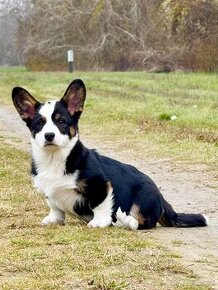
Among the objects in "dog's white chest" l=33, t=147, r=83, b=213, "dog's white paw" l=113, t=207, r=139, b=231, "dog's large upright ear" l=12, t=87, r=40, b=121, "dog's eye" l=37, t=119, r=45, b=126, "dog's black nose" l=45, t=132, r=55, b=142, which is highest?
"dog's large upright ear" l=12, t=87, r=40, b=121

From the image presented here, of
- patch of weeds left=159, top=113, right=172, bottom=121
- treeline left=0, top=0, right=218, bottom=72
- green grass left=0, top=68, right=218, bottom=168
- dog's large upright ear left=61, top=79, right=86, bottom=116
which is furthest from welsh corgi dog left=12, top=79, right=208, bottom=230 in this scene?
treeline left=0, top=0, right=218, bottom=72

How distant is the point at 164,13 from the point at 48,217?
32916mm

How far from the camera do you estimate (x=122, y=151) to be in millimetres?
12391

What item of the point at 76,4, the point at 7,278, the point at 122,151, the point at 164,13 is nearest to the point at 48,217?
the point at 7,278

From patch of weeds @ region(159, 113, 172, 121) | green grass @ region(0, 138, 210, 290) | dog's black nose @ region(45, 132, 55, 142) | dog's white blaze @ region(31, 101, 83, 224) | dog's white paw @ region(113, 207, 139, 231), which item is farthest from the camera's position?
patch of weeds @ region(159, 113, 172, 121)

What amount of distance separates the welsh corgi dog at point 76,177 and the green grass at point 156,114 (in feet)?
13.0

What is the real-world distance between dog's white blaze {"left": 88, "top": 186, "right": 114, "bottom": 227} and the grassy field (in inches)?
3.5

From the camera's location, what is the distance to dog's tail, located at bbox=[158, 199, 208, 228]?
6.54m

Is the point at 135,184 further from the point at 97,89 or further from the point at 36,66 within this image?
the point at 36,66

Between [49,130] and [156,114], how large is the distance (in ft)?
34.6

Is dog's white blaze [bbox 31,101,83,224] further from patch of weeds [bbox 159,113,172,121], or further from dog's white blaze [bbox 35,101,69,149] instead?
patch of weeds [bbox 159,113,172,121]

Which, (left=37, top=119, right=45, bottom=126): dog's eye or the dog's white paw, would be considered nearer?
(left=37, top=119, right=45, bottom=126): dog's eye

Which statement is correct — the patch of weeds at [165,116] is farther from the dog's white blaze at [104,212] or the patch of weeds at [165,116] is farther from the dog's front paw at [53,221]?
the dog's white blaze at [104,212]

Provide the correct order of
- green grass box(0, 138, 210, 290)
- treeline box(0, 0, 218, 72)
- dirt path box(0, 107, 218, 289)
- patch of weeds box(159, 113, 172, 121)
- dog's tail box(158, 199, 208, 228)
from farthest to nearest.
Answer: treeline box(0, 0, 218, 72) → patch of weeds box(159, 113, 172, 121) → dog's tail box(158, 199, 208, 228) → dirt path box(0, 107, 218, 289) → green grass box(0, 138, 210, 290)
